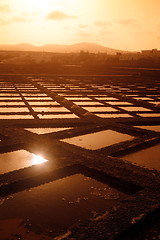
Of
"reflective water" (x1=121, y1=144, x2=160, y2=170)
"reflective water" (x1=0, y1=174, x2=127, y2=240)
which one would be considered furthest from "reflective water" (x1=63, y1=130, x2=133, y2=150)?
"reflective water" (x1=0, y1=174, x2=127, y2=240)

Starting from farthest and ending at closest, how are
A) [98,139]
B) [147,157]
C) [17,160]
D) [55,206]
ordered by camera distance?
1. [98,139]
2. [147,157]
3. [17,160]
4. [55,206]

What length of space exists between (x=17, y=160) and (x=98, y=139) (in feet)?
3.64

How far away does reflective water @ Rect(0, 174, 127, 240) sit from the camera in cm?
155

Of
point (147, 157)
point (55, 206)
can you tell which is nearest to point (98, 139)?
point (147, 157)

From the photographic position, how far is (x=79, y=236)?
141 centimetres

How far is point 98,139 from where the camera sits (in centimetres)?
329

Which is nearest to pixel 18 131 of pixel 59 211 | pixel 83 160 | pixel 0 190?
pixel 83 160

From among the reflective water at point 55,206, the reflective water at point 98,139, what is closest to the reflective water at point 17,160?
the reflective water at point 55,206

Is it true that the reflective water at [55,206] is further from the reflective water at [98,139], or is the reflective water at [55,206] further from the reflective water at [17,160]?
the reflective water at [98,139]

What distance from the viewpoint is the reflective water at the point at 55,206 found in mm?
1555

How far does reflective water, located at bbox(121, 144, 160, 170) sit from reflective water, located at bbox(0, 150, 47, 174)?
2.65ft

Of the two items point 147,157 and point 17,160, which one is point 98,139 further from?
point 17,160

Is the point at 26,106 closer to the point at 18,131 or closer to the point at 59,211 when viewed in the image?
the point at 18,131

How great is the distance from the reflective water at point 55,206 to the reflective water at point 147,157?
2.00 ft
